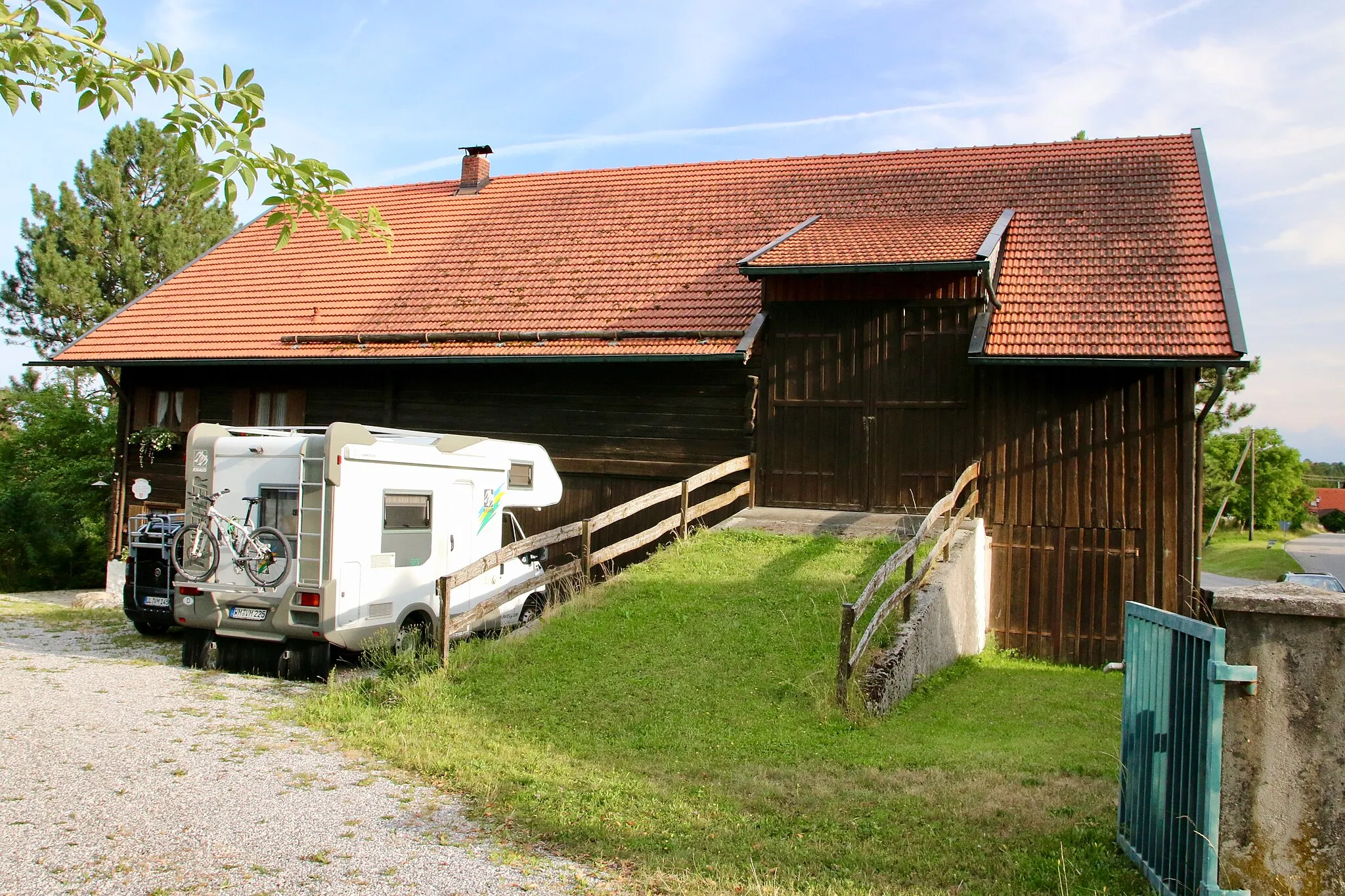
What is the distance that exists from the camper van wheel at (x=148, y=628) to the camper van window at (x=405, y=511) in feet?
14.2

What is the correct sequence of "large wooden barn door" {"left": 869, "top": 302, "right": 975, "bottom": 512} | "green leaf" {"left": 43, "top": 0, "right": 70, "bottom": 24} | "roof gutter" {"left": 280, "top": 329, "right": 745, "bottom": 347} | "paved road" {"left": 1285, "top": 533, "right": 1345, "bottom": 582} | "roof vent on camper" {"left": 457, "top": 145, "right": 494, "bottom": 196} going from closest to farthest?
"green leaf" {"left": 43, "top": 0, "right": 70, "bottom": 24} → "large wooden barn door" {"left": 869, "top": 302, "right": 975, "bottom": 512} → "roof gutter" {"left": 280, "top": 329, "right": 745, "bottom": 347} → "roof vent on camper" {"left": 457, "top": 145, "right": 494, "bottom": 196} → "paved road" {"left": 1285, "top": 533, "right": 1345, "bottom": 582}

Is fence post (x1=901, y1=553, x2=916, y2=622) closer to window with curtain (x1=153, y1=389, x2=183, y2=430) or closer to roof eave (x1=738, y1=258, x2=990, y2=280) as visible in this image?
roof eave (x1=738, y1=258, x2=990, y2=280)

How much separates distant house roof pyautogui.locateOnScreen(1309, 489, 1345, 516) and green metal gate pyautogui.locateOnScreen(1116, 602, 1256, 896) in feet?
312

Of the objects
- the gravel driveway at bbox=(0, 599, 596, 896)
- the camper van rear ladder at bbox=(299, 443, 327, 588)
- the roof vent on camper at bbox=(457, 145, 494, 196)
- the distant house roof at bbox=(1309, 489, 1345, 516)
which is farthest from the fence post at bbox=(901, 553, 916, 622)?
the distant house roof at bbox=(1309, 489, 1345, 516)

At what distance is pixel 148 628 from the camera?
1312cm

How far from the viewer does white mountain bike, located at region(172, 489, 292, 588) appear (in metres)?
10.0

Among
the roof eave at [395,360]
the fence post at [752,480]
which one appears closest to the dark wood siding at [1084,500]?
the fence post at [752,480]

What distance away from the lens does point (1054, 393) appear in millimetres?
13438

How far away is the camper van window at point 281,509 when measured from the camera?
10.3m

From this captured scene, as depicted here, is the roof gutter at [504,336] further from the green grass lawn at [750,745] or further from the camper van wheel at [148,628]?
the camper van wheel at [148,628]

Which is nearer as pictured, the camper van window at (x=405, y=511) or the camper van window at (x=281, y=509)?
the camper van window at (x=281, y=509)

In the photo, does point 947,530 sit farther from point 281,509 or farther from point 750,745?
point 281,509

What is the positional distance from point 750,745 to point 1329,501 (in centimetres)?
10134

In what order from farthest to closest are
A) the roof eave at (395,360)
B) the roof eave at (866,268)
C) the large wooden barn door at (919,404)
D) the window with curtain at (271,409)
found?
the window with curtain at (271,409) → the roof eave at (395,360) → the large wooden barn door at (919,404) → the roof eave at (866,268)
